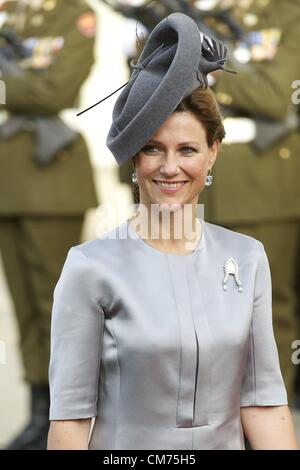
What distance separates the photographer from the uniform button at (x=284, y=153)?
3.98 metres

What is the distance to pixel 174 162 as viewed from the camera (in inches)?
65.1

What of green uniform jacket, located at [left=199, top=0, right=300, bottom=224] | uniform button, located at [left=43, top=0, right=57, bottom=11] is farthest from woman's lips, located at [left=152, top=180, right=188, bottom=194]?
uniform button, located at [left=43, top=0, right=57, bottom=11]

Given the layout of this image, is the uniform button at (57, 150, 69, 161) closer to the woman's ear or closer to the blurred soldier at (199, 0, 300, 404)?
the blurred soldier at (199, 0, 300, 404)

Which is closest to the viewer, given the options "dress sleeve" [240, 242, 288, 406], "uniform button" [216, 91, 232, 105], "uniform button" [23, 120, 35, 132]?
"dress sleeve" [240, 242, 288, 406]

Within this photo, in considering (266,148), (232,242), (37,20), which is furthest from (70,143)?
(232,242)

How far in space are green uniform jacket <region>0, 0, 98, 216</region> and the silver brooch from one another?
2.24 m

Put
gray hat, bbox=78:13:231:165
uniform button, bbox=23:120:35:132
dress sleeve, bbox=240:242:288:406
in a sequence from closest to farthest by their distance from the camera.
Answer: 1. gray hat, bbox=78:13:231:165
2. dress sleeve, bbox=240:242:288:406
3. uniform button, bbox=23:120:35:132

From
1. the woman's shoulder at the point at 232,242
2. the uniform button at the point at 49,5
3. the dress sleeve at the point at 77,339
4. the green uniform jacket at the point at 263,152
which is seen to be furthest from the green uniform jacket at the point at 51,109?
the dress sleeve at the point at 77,339

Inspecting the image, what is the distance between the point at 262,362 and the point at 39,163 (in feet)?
7.86

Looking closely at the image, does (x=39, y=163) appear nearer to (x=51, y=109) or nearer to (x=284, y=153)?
(x=51, y=109)

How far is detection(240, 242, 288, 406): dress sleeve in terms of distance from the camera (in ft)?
5.61

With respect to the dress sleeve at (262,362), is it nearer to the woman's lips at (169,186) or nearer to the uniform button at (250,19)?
the woman's lips at (169,186)

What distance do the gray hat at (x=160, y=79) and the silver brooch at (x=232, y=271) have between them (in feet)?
0.78

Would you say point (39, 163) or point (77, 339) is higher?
point (39, 163)
